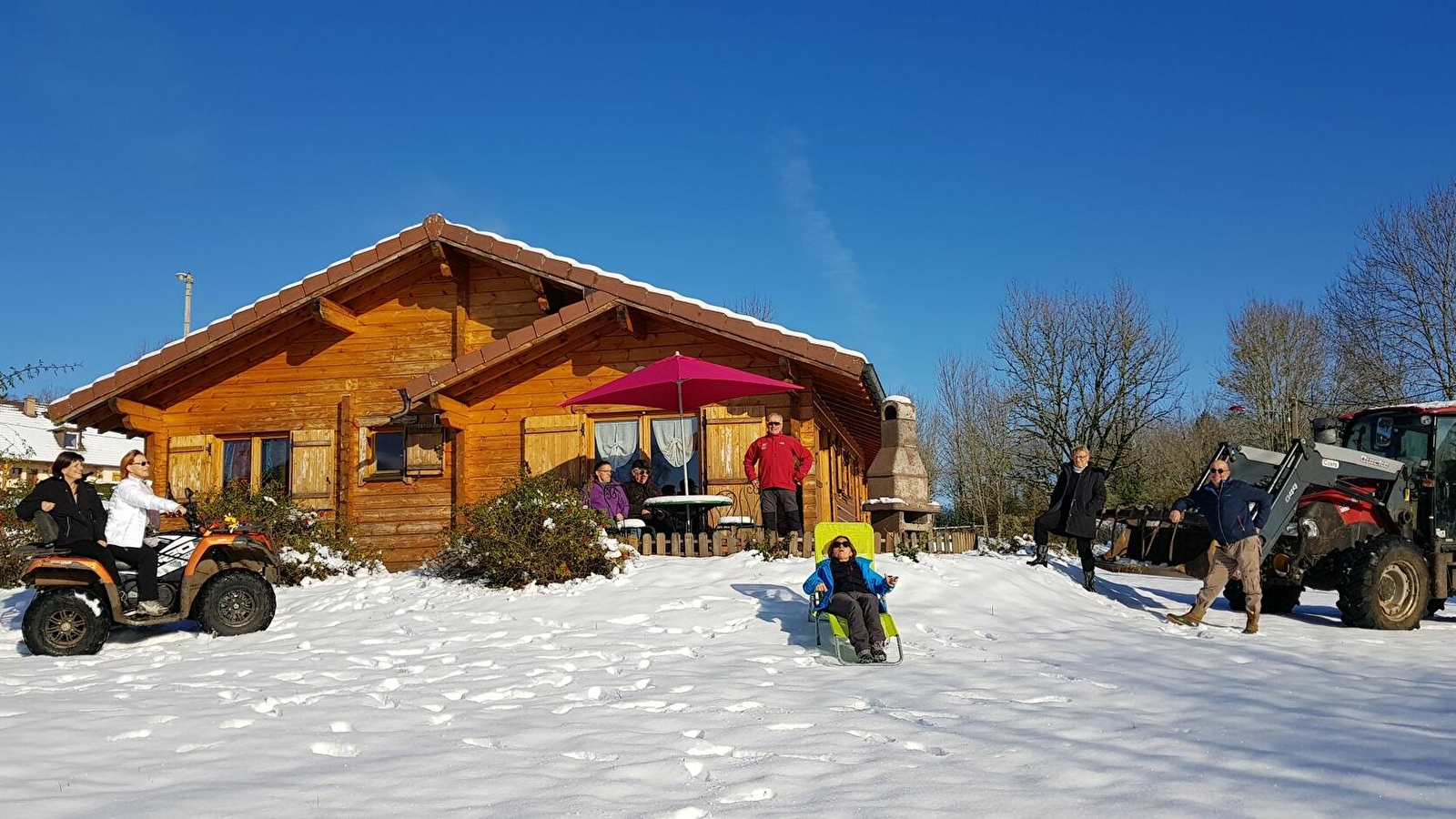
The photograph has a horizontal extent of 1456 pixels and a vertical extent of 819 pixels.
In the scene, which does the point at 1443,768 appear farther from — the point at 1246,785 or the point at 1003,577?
the point at 1003,577

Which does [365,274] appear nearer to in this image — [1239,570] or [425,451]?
[425,451]

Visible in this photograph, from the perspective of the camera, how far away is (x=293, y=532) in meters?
12.5

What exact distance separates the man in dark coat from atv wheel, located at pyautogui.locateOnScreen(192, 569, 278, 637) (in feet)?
25.0

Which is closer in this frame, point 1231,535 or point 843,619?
point 843,619

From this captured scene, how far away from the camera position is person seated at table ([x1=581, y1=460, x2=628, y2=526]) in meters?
11.7

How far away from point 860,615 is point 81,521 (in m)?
6.07

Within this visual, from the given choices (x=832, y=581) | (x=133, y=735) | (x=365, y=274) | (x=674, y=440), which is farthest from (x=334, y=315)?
(x=133, y=735)

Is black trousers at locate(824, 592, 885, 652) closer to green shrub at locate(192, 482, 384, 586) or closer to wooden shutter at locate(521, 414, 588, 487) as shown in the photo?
wooden shutter at locate(521, 414, 588, 487)

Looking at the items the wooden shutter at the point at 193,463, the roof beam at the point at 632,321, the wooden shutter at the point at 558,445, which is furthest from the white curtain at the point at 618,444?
the wooden shutter at the point at 193,463

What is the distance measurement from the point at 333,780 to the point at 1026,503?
25.8 metres

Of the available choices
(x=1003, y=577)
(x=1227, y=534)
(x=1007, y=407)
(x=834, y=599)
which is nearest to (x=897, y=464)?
(x=1003, y=577)

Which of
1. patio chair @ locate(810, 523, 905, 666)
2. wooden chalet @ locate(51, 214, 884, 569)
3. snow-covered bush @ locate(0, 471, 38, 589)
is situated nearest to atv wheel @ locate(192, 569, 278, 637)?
wooden chalet @ locate(51, 214, 884, 569)

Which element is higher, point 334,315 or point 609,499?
point 334,315

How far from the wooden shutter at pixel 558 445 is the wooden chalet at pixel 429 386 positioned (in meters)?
0.02
